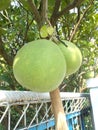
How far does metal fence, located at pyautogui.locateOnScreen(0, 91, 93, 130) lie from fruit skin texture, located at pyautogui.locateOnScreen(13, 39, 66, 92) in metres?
0.52

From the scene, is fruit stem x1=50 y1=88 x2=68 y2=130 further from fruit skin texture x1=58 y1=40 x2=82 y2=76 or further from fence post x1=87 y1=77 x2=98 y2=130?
fence post x1=87 y1=77 x2=98 y2=130

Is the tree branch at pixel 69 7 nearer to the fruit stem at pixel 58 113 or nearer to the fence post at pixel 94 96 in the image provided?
the fruit stem at pixel 58 113

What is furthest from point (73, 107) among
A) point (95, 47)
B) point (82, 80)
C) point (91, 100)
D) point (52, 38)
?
point (52, 38)

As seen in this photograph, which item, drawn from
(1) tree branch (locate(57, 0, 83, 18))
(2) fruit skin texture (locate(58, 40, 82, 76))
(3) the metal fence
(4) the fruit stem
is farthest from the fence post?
(2) fruit skin texture (locate(58, 40, 82, 76))

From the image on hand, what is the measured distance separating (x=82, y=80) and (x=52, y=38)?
3.15 meters

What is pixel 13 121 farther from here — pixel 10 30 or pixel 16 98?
pixel 16 98

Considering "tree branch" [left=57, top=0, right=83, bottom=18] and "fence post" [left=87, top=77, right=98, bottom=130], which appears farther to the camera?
"fence post" [left=87, top=77, right=98, bottom=130]

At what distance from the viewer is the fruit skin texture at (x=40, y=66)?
64 centimetres

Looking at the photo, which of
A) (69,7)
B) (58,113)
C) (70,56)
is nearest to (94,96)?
(69,7)

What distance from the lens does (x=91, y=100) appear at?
271cm

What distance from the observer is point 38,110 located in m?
1.79

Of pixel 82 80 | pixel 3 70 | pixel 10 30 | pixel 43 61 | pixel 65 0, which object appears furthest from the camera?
pixel 82 80

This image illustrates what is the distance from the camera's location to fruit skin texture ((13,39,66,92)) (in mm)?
644

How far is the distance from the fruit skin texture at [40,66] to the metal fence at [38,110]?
20.7 inches
